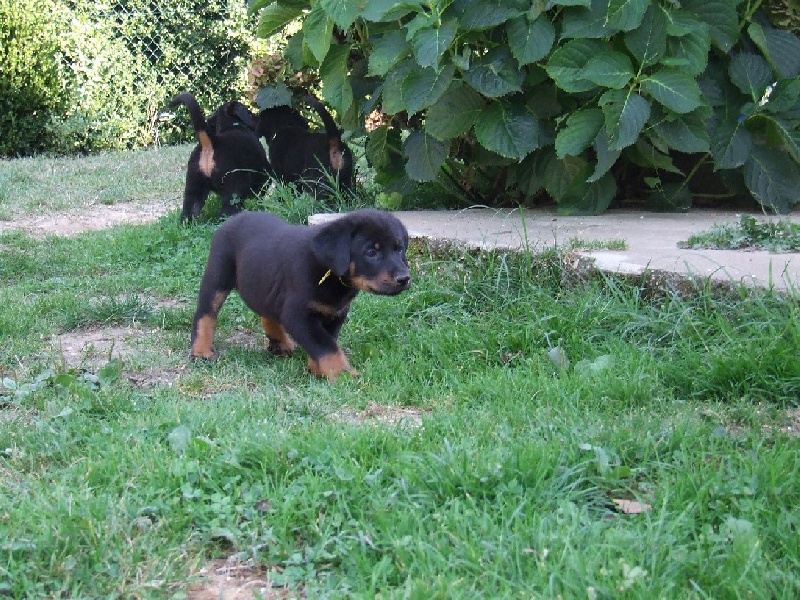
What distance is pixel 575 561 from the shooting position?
232 cm

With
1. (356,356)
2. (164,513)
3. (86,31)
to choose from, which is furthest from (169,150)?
(164,513)

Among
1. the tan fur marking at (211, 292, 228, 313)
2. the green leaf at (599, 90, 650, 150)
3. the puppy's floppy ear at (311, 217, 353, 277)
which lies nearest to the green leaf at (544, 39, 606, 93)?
the green leaf at (599, 90, 650, 150)

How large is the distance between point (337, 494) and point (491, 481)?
0.46 meters

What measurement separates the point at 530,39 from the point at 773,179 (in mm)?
1676

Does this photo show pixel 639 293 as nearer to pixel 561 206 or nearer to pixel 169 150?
pixel 561 206

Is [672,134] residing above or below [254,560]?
above

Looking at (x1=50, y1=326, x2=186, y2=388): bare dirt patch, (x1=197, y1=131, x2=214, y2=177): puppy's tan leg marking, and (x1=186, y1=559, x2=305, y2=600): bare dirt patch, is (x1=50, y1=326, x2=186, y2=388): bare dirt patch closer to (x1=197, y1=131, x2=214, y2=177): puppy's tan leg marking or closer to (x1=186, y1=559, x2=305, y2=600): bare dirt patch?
(x1=186, y1=559, x2=305, y2=600): bare dirt patch

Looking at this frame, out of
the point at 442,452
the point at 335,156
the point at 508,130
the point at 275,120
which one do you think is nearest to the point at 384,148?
the point at 508,130

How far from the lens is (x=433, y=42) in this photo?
5.17 m

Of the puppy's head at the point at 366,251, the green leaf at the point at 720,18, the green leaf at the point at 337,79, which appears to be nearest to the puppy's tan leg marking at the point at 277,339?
the puppy's head at the point at 366,251

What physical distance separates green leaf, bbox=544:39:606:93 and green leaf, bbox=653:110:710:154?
48 centimetres

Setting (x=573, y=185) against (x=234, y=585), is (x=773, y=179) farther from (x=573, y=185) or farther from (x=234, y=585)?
(x=234, y=585)

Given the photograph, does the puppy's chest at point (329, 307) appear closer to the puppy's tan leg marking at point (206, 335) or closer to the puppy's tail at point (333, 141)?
the puppy's tan leg marking at point (206, 335)

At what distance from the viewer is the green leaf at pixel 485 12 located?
17.6 ft
